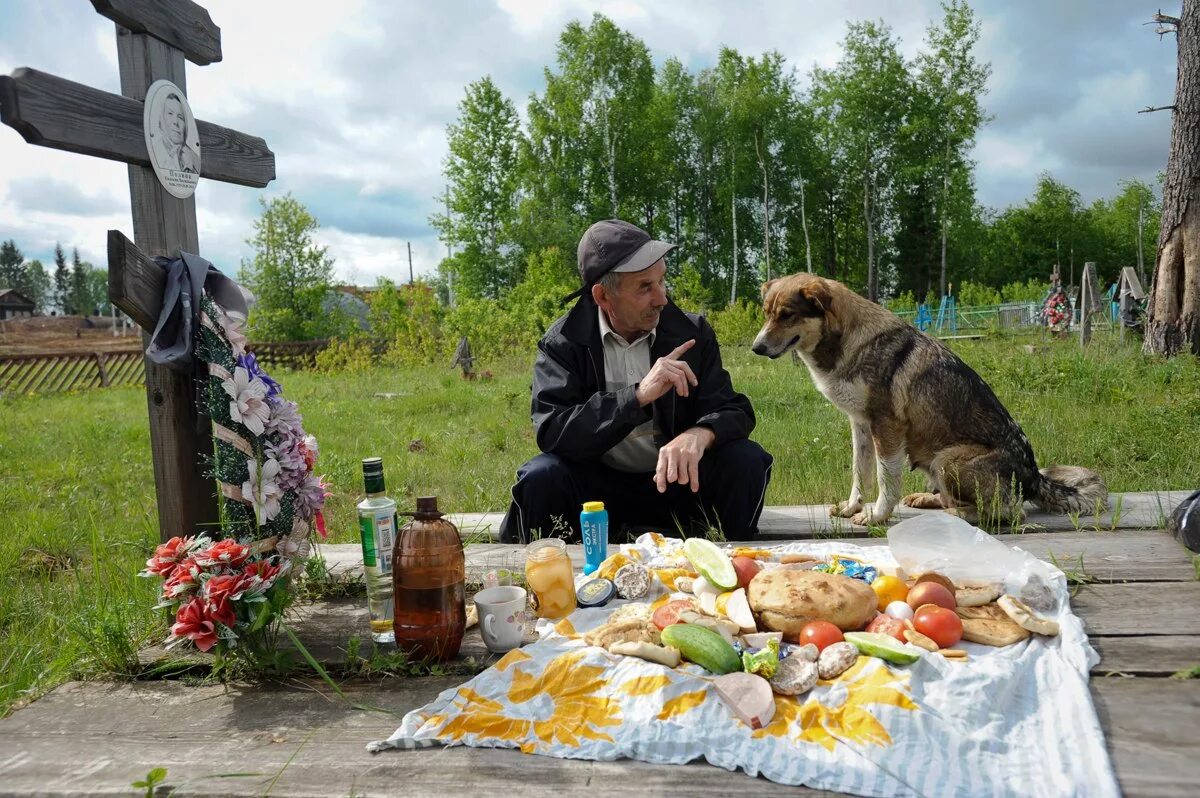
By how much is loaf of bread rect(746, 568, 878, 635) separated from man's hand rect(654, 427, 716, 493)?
3.17ft

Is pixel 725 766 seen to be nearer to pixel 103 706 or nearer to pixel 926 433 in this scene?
pixel 103 706

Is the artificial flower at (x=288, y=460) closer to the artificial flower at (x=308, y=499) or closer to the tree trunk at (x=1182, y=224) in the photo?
the artificial flower at (x=308, y=499)

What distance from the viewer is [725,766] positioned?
60.9 inches

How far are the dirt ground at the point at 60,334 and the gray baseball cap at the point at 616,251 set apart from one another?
192ft

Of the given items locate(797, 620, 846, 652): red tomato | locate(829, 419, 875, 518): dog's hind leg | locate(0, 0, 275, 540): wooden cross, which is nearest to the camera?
locate(797, 620, 846, 652): red tomato

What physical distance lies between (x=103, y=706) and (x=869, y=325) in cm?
399

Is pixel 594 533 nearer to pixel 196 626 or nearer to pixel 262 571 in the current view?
pixel 262 571

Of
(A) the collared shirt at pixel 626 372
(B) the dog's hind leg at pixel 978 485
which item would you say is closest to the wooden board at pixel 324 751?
(B) the dog's hind leg at pixel 978 485

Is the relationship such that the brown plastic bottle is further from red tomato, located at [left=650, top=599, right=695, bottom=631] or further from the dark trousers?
the dark trousers

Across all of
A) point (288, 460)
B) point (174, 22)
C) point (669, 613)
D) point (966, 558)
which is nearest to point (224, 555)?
point (288, 460)

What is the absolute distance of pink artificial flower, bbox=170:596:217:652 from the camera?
2066 mm

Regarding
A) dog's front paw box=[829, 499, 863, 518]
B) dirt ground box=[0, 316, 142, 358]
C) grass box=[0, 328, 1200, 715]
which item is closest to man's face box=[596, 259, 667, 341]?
dog's front paw box=[829, 499, 863, 518]

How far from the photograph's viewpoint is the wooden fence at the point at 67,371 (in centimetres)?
2159

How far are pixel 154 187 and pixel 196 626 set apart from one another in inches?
61.4
